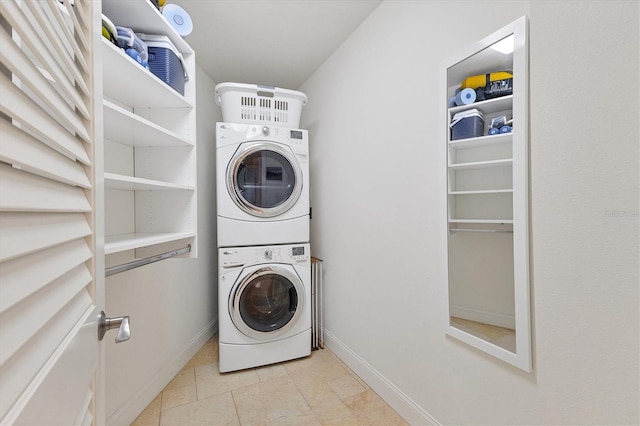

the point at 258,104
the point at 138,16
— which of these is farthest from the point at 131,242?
the point at 258,104

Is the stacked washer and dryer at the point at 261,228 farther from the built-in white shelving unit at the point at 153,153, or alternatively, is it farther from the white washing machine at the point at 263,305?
the built-in white shelving unit at the point at 153,153

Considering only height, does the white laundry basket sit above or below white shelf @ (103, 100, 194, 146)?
above

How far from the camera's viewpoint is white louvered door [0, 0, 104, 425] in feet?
0.91

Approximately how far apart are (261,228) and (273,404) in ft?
3.81

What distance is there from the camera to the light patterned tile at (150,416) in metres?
1.58

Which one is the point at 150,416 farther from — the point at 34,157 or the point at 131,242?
the point at 34,157

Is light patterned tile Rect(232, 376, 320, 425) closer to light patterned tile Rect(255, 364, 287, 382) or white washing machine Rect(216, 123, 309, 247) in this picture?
light patterned tile Rect(255, 364, 287, 382)

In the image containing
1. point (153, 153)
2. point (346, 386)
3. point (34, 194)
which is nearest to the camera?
point (34, 194)

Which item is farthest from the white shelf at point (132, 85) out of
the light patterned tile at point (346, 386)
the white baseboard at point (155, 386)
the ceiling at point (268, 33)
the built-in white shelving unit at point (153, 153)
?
the light patterned tile at point (346, 386)

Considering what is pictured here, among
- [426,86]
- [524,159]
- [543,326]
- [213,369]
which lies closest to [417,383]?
[543,326]

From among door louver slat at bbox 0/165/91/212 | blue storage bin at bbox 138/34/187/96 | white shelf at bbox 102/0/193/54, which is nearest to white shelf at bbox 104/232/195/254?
door louver slat at bbox 0/165/91/212

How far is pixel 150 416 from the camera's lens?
1630 mm

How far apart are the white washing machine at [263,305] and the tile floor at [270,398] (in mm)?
125

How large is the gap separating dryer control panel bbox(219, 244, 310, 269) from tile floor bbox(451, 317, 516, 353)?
1.22 meters
